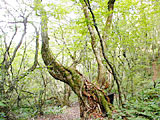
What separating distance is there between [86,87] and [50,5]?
358 cm

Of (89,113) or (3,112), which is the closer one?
(3,112)

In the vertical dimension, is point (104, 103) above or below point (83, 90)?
below

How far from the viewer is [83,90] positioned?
439 centimetres

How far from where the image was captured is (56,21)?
19.8 ft

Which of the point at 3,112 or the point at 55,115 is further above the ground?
the point at 3,112

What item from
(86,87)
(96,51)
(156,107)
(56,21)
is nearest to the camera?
(156,107)

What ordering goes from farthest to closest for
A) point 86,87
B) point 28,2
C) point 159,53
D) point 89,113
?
point 159,53, point 28,2, point 86,87, point 89,113

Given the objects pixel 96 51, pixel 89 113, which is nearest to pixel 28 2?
pixel 96 51

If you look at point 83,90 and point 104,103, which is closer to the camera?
point 104,103

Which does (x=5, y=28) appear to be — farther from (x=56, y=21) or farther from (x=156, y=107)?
(x=156, y=107)

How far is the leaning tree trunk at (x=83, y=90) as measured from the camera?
4164mm

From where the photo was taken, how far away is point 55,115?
548cm

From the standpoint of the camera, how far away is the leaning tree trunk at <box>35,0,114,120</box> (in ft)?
13.7

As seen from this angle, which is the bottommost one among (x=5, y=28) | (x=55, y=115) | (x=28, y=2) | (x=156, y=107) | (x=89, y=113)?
(x=55, y=115)
